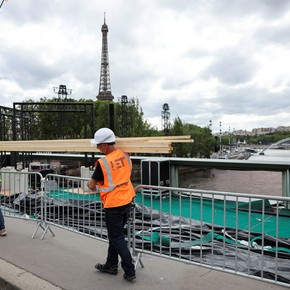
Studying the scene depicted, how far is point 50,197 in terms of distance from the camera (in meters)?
6.18

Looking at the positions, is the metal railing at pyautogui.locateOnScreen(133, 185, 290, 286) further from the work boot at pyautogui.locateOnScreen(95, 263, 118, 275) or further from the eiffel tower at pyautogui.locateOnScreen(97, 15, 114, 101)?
the eiffel tower at pyautogui.locateOnScreen(97, 15, 114, 101)

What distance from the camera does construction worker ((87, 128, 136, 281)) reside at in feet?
11.9

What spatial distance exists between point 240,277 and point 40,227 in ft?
12.7

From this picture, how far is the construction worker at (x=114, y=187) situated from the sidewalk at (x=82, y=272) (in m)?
0.33

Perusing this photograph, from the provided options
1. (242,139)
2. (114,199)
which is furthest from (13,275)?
(242,139)

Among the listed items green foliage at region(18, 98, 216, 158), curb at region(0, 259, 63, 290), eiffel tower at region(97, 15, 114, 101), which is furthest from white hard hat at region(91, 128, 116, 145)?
eiffel tower at region(97, 15, 114, 101)

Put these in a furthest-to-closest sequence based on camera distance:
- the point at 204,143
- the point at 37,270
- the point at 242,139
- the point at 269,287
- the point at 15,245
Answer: the point at 242,139 → the point at 204,143 → the point at 15,245 → the point at 37,270 → the point at 269,287

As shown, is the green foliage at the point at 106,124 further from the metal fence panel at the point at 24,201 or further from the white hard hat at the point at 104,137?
the white hard hat at the point at 104,137

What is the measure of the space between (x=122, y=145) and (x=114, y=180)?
46cm

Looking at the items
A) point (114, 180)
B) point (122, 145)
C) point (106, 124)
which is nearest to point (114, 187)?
point (114, 180)

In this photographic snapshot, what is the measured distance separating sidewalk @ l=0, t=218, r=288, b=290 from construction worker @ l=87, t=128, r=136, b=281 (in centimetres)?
33

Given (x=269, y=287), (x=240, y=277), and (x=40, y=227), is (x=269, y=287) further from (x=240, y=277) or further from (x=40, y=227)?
(x=40, y=227)

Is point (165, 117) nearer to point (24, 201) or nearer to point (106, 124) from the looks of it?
point (106, 124)

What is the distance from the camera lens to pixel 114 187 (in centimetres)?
363
